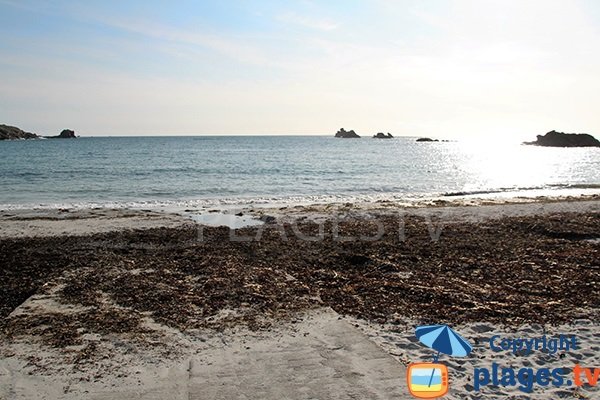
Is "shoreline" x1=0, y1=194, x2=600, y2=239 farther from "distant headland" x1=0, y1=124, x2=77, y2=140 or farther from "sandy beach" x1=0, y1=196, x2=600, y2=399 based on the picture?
"distant headland" x1=0, y1=124, x2=77, y2=140

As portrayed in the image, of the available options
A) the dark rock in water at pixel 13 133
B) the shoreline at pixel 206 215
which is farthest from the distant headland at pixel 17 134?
the shoreline at pixel 206 215

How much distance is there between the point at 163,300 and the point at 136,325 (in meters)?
1.16

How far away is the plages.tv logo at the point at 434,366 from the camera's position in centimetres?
539

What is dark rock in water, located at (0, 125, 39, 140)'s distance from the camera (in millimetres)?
145938

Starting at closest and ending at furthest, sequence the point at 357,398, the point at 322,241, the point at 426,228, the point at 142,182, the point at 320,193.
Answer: the point at 357,398 < the point at 322,241 < the point at 426,228 < the point at 320,193 < the point at 142,182

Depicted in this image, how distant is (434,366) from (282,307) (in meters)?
3.04

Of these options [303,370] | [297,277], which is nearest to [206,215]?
[297,277]

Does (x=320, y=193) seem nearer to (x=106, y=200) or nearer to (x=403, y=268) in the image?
(x=106, y=200)

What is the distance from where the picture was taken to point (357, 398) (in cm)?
517

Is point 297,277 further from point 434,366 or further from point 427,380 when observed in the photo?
point 427,380

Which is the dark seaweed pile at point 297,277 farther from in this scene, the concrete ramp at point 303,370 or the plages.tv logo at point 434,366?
the plages.tv logo at point 434,366

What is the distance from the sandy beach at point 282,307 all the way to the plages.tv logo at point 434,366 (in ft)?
0.37

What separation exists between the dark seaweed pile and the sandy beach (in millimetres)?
45

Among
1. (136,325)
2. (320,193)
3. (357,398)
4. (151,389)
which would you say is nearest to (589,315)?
(357,398)
